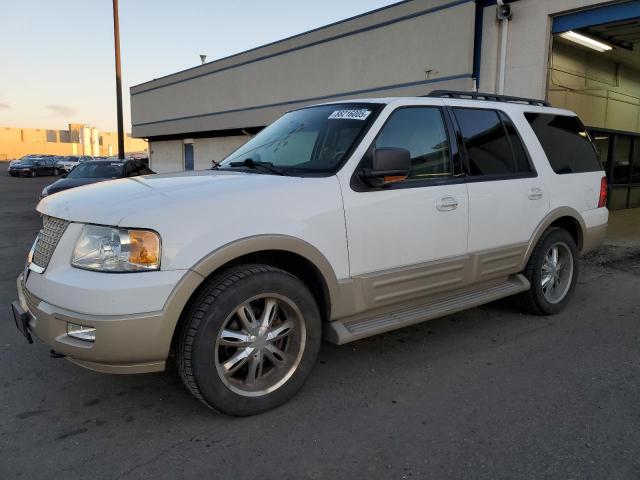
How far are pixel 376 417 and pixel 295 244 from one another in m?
1.15

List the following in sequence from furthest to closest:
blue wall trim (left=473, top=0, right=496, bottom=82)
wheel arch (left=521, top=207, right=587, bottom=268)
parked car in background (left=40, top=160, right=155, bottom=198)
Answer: parked car in background (left=40, top=160, right=155, bottom=198)
blue wall trim (left=473, top=0, right=496, bottom=82)
wheel arch (left=521, top=207, right=587, bottom=268)

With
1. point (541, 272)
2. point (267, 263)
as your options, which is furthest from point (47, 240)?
point (541, 272)

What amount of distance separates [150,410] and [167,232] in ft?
3.97

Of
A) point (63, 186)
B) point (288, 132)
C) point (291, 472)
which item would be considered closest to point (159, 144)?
point (63, 186)

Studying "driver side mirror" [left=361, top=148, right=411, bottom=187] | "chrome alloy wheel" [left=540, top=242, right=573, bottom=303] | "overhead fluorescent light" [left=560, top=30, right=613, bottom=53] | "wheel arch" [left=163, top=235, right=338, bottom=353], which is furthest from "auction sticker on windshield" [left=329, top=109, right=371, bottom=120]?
"overhead fluorescent light" [left=560, top=30, right=613, bottom=53]

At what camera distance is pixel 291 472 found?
100 inches

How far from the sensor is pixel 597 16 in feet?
28.6

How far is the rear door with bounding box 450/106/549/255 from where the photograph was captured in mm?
4105

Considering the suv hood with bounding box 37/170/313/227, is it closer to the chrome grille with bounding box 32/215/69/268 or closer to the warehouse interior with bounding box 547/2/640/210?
the chrome grille with bounding box 32/215/69/268

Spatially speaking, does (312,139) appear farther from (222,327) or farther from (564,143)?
(564,143)

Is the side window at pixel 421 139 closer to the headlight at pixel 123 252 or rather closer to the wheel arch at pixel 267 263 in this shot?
the wheel arch at pixel 267 263

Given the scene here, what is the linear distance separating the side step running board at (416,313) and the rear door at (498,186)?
0.62ft

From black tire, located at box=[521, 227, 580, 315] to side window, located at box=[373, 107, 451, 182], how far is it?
4.76ft

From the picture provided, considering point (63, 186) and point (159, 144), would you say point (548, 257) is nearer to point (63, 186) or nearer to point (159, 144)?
point (63, 186)
